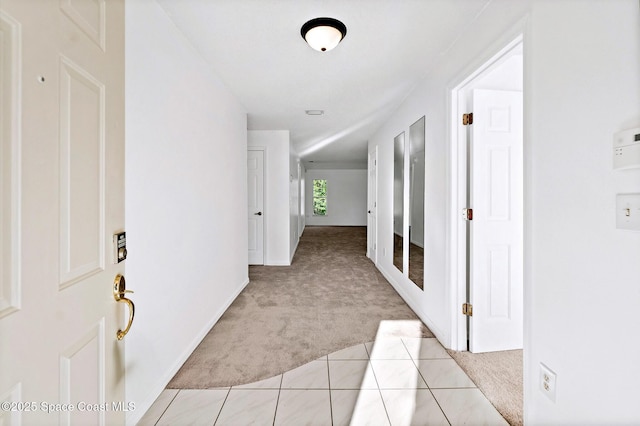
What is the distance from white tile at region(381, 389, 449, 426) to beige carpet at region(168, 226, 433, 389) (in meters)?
0.64

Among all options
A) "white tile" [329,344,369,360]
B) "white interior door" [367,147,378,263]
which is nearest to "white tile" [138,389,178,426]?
"white tile" [329,344,369,360]

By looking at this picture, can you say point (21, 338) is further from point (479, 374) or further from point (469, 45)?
point (469, 45)

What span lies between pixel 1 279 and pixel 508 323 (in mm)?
2694

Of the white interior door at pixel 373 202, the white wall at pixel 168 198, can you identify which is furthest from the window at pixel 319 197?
the white wall at pixel 168 198

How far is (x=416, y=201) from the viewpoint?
9.96 ft

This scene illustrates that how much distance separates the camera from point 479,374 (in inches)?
73.8

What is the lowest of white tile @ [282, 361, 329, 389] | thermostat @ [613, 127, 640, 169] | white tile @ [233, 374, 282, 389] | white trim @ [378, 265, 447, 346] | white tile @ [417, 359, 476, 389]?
white tile @ [233, 374, 282, 389]

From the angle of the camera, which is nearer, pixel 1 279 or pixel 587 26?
pixel 1 279

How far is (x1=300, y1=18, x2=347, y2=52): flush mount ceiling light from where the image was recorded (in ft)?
5.86

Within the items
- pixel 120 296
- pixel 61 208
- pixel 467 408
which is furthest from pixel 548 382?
pixel 61 208

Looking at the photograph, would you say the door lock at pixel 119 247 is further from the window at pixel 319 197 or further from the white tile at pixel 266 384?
the window at pixel 319 197

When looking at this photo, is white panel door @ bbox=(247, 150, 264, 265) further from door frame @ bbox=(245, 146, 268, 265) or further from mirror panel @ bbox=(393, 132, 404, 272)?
mirror panel @ bbox=(393, 132, 404, 272)

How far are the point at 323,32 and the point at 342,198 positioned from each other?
10143 mm

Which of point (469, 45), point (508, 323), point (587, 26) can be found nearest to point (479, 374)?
point (508, 323)
